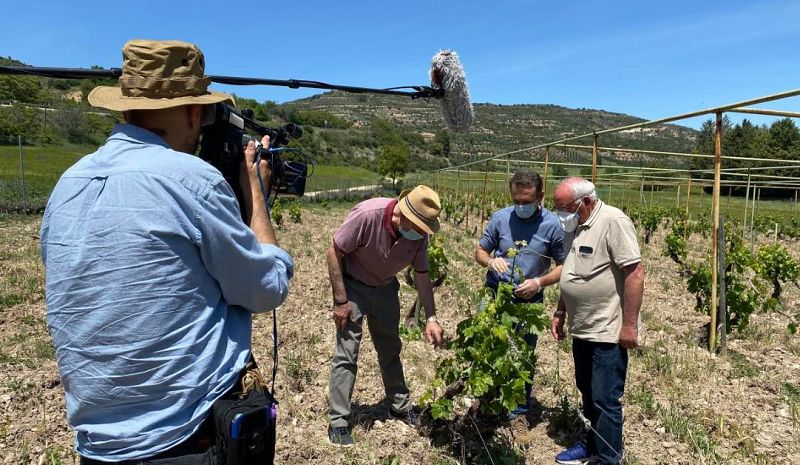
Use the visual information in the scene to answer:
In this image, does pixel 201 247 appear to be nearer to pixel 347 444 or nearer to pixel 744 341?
pixel 347 444

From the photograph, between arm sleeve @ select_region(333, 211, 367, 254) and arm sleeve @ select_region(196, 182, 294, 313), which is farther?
arm sleeve @ select_region(333, 211, 367, 254)

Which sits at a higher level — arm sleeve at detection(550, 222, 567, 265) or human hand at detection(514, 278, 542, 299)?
arm sleeve at detection(550, 222, 567, 265)

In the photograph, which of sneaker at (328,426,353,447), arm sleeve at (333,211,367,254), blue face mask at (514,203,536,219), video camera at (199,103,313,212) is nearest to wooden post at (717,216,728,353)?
blue face mask at (514,203,536,219)

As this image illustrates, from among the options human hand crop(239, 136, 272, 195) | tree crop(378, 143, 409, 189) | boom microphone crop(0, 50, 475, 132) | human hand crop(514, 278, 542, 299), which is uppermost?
tree crop(378, 143, 409, 189)

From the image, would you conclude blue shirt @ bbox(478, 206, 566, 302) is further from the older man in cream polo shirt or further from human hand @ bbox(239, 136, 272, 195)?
human hand @ bbox(239, 136, 272, 195)

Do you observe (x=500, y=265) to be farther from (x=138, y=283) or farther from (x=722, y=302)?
(x=722, y=302)

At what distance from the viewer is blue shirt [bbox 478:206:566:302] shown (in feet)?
13.0

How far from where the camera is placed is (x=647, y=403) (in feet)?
13.5

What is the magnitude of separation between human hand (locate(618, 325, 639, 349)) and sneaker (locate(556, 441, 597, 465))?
846 mm

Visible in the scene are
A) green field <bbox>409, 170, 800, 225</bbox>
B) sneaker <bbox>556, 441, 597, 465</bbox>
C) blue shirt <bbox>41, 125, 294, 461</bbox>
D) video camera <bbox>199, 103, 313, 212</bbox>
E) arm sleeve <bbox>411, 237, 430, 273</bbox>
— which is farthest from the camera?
green field <bbox>409, 170, 800, 225</bbox>

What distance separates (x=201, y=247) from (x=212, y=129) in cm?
48

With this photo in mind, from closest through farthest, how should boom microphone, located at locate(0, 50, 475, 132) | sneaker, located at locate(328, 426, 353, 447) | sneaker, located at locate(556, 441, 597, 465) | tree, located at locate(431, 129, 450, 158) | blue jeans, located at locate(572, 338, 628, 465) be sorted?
boom microphone, located at locate(0, 50, 475, 132)
blue jeans, located at locate(572, 338, 628, 465)
sneaker, located at locate(556, 441, 597, 465)
sneaker, located at locate(328, 426, 353, 447)
tree, located at locate(431, 129, 450, 158)

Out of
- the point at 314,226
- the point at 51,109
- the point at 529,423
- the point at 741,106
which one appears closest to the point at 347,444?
the point at 529,423

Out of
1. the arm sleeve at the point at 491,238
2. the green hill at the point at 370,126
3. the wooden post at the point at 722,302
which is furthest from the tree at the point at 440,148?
the arm sleeve at the point at 491,238
